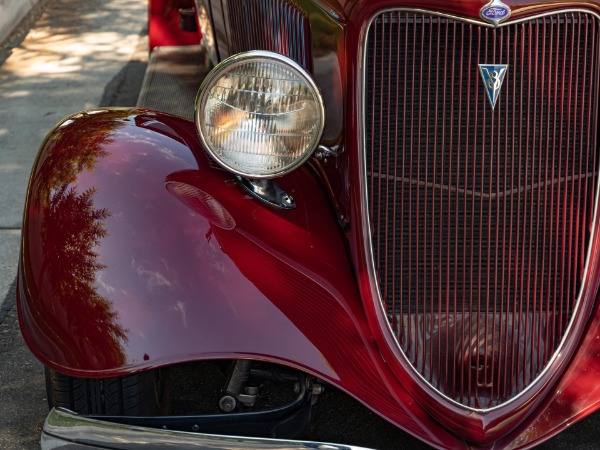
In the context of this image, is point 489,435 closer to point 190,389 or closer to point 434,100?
point 434,100

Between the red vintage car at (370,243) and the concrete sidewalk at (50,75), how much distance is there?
1.49 metres

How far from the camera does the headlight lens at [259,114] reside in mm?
2145

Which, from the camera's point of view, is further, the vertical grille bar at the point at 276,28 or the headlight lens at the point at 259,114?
the vertical grille bar at the point at 276,28

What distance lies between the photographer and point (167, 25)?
508cm

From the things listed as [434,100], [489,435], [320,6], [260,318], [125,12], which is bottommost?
[125,12]

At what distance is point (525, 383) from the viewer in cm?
217

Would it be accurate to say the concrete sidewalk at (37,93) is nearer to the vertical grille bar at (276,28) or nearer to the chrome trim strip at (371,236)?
the chrome trim strip at (371,236)

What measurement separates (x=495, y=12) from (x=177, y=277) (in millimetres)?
927

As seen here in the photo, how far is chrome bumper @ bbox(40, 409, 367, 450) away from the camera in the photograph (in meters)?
1.92

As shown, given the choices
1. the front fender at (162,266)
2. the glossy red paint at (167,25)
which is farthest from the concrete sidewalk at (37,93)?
the front fender at (162,266)

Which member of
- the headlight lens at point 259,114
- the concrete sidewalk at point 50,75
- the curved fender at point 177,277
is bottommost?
the concrete sidewalk at point 50,75

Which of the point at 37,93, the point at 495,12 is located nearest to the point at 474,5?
the point at 495,12

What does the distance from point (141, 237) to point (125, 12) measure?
18.2 feet

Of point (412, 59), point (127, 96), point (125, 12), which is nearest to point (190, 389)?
point (412, 59)
